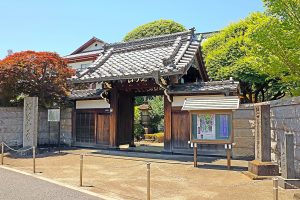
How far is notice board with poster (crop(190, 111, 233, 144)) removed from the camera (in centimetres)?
1094

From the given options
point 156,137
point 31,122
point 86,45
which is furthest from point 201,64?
point 86,45

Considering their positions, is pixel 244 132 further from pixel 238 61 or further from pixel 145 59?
pixel 238 61

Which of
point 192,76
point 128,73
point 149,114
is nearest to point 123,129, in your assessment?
point 128,73

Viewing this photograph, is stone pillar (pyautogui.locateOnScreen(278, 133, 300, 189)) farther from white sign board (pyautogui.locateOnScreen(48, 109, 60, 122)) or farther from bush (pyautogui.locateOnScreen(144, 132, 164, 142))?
bush (pyautogui.locateOnScreen(144, 132, 164, 142))

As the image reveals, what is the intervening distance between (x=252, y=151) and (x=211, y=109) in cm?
367

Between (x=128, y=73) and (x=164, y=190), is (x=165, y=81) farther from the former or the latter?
(x=164, y=190)

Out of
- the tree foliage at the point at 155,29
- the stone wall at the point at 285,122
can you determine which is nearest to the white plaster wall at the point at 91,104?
the stone wall at the point at 285,122

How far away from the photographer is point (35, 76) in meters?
17.0

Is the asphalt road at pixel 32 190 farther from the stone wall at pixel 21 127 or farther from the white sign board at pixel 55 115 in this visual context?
the stone wall at pixel 21 127

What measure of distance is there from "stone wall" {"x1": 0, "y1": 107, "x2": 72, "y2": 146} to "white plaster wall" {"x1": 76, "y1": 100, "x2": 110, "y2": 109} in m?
0.93

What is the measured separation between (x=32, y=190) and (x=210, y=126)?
6.61 m

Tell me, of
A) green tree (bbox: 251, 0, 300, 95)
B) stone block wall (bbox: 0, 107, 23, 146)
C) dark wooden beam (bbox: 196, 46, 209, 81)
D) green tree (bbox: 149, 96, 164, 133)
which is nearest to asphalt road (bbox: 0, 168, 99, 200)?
green tree (bbox: 251, 0, 300, 95)

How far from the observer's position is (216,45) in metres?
24.8

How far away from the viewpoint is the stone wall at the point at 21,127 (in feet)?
59.1
